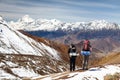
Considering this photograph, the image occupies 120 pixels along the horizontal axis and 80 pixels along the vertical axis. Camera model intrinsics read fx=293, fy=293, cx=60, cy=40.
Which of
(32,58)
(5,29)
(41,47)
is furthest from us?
(41,47)

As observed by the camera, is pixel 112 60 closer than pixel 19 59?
Yes

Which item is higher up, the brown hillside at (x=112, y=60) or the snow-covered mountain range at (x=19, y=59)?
the brown hillside at (x=112, y=60)

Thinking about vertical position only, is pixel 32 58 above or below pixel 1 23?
below

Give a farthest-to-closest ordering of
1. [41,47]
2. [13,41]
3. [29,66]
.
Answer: [41,47]
[13,41]
[29,66]

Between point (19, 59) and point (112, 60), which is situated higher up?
point (112, 60)

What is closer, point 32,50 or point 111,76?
point 111,76

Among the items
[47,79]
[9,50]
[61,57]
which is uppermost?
[47,79]

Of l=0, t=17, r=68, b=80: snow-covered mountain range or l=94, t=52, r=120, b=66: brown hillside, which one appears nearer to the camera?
l=94, t=52, r=120, b=66: brown hillside

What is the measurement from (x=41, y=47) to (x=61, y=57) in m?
17.0

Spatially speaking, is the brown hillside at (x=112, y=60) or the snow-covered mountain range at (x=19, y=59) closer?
the brown hillside at (x=112, y=60)

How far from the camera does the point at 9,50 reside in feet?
442

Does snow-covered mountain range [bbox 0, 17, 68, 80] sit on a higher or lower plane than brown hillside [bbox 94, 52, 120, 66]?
lower

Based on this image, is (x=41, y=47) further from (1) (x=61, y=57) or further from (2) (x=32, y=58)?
(2) (x=32, y=58)

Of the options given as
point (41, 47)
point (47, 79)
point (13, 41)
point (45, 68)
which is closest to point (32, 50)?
point (13, 41)
